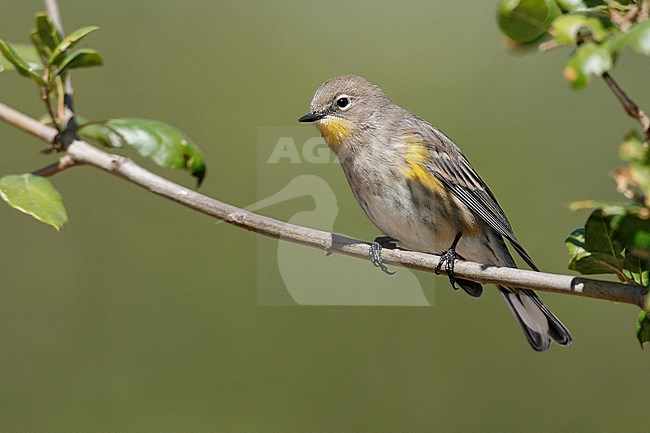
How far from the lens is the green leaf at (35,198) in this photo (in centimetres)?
191

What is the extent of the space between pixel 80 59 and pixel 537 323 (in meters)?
1.85

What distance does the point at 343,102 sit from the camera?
3.40 metres

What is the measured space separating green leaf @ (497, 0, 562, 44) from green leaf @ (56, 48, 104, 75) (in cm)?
111

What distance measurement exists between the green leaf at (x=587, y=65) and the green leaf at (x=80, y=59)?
1337 mm

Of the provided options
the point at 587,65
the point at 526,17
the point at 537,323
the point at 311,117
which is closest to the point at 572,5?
the point at 526,17

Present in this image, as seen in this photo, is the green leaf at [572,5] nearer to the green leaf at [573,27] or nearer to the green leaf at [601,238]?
the green leaf at [573,27]

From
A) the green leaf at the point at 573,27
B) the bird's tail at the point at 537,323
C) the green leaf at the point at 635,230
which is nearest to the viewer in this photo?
the green leaf at the point at 573,27

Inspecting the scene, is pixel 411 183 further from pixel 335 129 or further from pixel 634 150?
pixel 634 150

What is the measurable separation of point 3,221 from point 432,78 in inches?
108

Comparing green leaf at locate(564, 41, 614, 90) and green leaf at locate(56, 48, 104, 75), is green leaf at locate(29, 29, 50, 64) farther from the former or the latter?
green leaf at locate(564, 41, 614, 90)

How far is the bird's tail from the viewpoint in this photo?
9.53 ft

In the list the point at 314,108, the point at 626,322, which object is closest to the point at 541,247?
the point at 626,322

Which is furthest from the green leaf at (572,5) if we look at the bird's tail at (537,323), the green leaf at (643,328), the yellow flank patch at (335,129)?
the yellow flank patch at (335,129)

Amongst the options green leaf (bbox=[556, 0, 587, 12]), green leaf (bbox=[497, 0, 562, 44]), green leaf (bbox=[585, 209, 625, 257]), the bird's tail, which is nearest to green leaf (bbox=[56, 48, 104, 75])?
green leaf (bbox=[497, 0, 562, 44])
